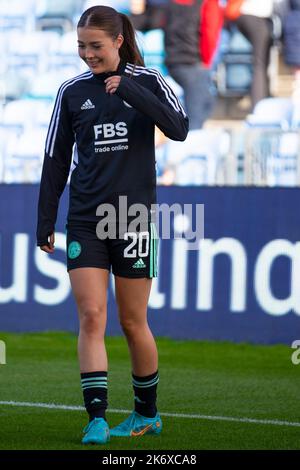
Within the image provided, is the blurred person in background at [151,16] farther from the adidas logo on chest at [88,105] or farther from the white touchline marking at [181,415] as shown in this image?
the adidas logo on chest at [88,105]

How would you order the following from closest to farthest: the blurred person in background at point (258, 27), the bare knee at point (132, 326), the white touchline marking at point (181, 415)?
the bare knee at point (132, 326)
the white touchline marking at point (181, 415)
the blurred person in background at point (258, 27)

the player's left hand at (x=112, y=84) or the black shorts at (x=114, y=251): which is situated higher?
the player's left hand at (x=112, y=84)

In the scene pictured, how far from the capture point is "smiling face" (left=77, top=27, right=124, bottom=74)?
5184 millimetres

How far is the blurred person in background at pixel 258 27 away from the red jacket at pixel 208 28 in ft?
1.64

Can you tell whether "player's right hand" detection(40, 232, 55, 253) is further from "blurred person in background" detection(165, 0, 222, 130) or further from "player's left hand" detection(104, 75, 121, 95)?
"blurred person in background" detection(165, 0, 222, 130)

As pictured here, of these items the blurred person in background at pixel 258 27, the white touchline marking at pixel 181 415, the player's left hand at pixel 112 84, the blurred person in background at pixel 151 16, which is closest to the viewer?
the player's left hand at pixel 112 84

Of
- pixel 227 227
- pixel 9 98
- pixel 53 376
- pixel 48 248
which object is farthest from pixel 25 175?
pixel 48 248

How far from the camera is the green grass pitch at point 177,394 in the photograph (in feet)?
17.8

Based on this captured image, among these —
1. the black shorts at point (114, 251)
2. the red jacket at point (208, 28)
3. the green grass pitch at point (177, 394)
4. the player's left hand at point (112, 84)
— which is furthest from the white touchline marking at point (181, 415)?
the red jacket at point (208, 28)

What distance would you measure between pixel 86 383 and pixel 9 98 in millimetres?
10638

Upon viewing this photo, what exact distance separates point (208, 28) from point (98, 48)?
7.95 meters

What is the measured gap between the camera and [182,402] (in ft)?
22.7

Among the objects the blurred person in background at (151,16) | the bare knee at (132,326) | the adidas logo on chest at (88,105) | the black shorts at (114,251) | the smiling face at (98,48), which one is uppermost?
the blurred person in background at (151,16)
